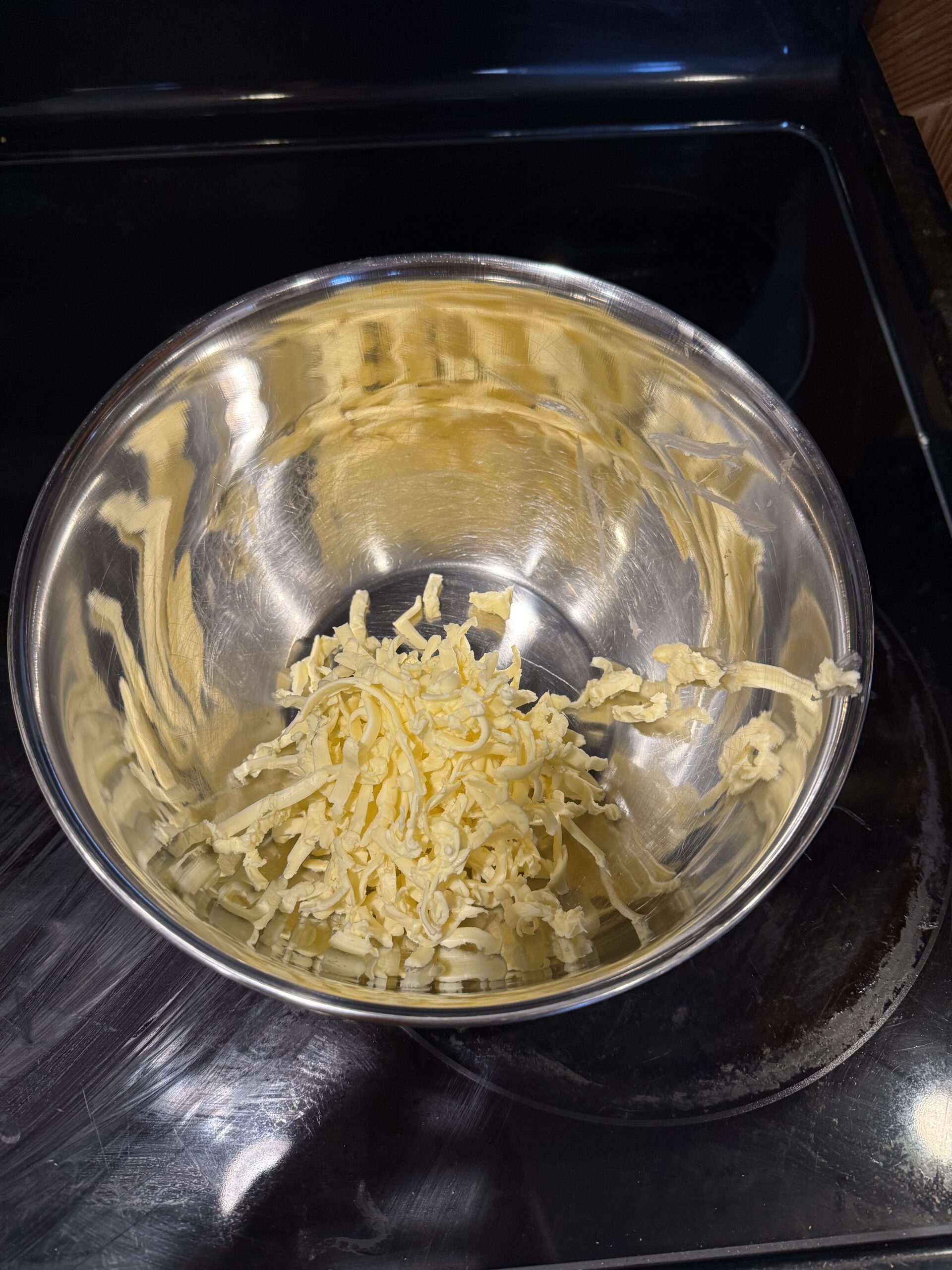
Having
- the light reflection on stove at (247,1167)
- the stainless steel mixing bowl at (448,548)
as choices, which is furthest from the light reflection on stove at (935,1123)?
the light reflection on stove at (247,1167)

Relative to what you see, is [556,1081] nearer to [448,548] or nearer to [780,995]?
[780,995]

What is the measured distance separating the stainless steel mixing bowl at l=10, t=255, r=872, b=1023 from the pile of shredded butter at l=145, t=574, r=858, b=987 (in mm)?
25

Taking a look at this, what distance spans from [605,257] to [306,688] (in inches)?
30.3

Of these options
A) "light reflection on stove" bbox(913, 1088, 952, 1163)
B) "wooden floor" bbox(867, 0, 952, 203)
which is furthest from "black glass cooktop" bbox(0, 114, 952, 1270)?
"wooden floor" bbox(867, 0, 952, 203)

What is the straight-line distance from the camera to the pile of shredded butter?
91cm

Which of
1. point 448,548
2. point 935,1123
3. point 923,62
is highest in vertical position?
point 923,62

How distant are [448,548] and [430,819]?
1.37ft

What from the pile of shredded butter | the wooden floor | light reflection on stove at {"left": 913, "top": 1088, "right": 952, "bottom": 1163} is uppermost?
the wooden floor

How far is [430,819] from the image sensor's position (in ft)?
3.14

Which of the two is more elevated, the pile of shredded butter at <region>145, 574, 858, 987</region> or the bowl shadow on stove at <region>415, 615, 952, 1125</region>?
the pile of shredded butter at <region>145, 574, 858, 987</region>

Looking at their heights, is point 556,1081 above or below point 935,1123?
above

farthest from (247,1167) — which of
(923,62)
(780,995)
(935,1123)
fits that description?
(923,62)

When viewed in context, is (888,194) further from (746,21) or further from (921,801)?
(921,801)

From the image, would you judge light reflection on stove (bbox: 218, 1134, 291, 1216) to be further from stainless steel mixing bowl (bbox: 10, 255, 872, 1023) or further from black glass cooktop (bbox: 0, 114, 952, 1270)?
stainless steel mixing bowl (bbox: 10, 255, 872, 1023)
